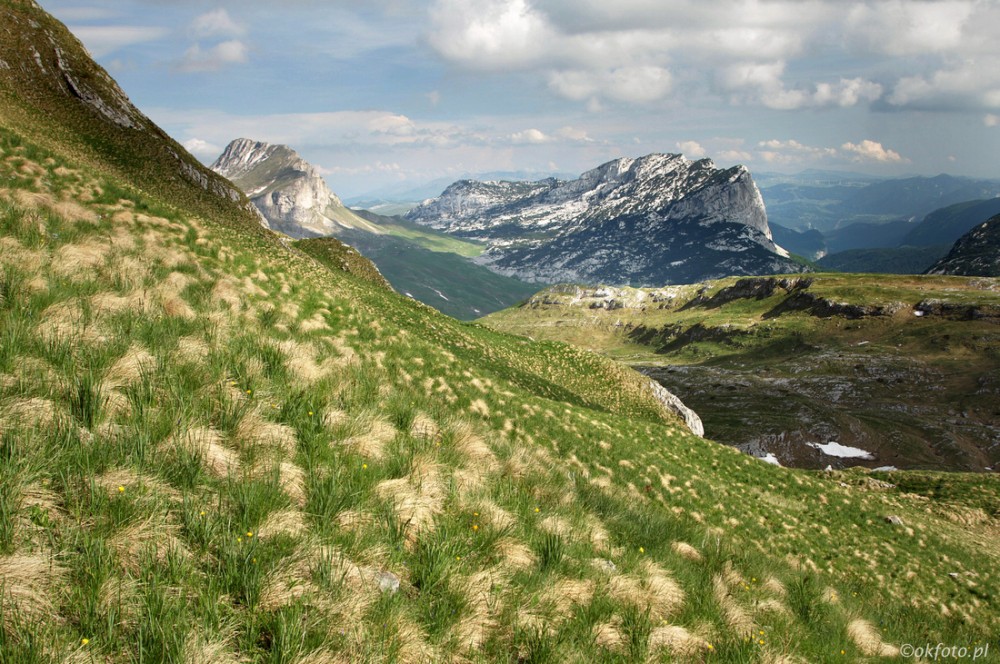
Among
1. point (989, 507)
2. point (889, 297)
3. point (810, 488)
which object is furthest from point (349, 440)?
point (889, 297)

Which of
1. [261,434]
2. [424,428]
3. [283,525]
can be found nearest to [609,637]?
[283,525]

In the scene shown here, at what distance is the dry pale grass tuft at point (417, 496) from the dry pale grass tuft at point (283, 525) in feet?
3.90

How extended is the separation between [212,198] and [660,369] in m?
131

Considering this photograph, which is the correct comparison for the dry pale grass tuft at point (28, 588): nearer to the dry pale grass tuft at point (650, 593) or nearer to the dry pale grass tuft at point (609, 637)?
the dry pale grass tuft at point (609, 637)

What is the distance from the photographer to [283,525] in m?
5.17

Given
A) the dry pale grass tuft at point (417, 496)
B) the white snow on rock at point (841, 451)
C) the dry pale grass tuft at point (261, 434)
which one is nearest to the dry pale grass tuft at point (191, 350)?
the dry pale grass tuft at point (261, 434)

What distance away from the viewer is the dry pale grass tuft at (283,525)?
5.00 m

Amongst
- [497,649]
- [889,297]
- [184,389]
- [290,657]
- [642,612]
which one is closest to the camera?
[290,657]

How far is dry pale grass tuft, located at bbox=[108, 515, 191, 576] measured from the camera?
4.12 m

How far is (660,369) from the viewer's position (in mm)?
148750

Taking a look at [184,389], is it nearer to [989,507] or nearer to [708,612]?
[708,612]

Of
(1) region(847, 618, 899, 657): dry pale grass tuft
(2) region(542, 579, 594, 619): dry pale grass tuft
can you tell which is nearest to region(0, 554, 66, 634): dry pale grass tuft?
(2) region(542, 579, 594, 619): dry pale grass tuft

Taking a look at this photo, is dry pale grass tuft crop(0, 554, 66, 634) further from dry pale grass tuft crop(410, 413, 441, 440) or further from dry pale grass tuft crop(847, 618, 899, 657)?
dry pale grass tuft crop(847, 618, 899, 657)

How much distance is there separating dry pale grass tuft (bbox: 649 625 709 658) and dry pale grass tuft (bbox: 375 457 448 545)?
3.21 m
